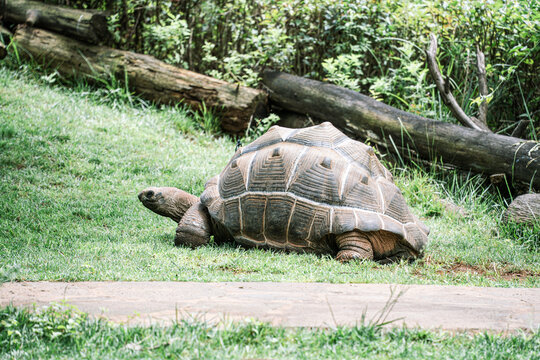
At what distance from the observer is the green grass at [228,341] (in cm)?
246

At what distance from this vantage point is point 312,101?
927cm

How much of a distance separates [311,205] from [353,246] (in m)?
0.50

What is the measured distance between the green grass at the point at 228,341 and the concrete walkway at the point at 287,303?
0.33 feet

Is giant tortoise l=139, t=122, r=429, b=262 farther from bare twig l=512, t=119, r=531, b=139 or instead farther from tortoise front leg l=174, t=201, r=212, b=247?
bare twig l=512, t=119, r=531, b=139

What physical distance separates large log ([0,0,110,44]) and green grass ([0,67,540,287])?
3.47ft

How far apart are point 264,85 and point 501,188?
4.45 meters

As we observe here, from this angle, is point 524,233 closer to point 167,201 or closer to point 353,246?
point 353,246

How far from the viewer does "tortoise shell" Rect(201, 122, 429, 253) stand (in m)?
4.87

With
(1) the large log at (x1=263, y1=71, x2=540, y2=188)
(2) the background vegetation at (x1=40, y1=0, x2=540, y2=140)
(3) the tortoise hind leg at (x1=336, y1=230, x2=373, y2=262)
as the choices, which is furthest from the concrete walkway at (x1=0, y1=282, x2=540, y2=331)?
(2) the background vegetation at (x1=40, y1=0, x2=540, y2=140)

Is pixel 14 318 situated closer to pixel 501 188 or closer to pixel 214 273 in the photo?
pixel 214 273

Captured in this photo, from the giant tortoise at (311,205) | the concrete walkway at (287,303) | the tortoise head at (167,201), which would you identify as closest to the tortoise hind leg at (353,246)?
the giant tortoise at (311,205)

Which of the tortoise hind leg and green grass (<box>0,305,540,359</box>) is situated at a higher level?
green grass (<box>0,305,540,359</box>)

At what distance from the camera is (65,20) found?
10430 millimetres

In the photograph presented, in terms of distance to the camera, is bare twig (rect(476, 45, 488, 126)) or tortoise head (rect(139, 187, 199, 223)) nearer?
tortoise head (rect(139, 187, 199, 223))
